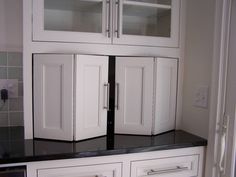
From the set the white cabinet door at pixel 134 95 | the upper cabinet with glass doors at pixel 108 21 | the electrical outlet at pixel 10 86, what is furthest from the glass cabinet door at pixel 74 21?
the electrical outlet at pixel 10 86

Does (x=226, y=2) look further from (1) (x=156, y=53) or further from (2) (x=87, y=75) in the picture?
(2) (x=87, y=75)

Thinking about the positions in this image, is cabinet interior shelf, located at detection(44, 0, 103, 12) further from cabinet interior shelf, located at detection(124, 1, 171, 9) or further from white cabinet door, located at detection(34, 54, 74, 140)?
white cabinet door, located at detection(34, 54, 74, 140)

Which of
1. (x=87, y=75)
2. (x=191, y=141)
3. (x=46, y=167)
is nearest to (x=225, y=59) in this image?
(x=191, y=141)

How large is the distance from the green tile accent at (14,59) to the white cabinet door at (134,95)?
27.4 inches

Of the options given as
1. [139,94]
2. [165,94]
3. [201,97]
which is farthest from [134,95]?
[201,97]

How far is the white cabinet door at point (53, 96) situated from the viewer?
1.34 metres

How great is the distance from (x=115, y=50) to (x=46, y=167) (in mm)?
779

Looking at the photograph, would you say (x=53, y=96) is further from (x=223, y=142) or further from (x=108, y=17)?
(x=223, y=142)

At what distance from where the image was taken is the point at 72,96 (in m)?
1.34

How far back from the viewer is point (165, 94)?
5.13 ft

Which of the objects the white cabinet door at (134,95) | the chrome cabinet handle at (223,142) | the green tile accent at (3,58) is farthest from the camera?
the green tile accent at (3,58)

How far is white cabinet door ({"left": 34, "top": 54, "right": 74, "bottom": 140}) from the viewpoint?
52.7 inches

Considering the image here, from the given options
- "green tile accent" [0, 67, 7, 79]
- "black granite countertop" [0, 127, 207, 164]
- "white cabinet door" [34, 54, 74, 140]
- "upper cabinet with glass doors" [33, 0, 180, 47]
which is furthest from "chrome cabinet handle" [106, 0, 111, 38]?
"green tile accent" [0, 67, 7, 79]

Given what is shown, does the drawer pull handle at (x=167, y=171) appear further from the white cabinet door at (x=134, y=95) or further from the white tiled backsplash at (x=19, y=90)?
the white tiled backsplash at (x=19, y=90)
